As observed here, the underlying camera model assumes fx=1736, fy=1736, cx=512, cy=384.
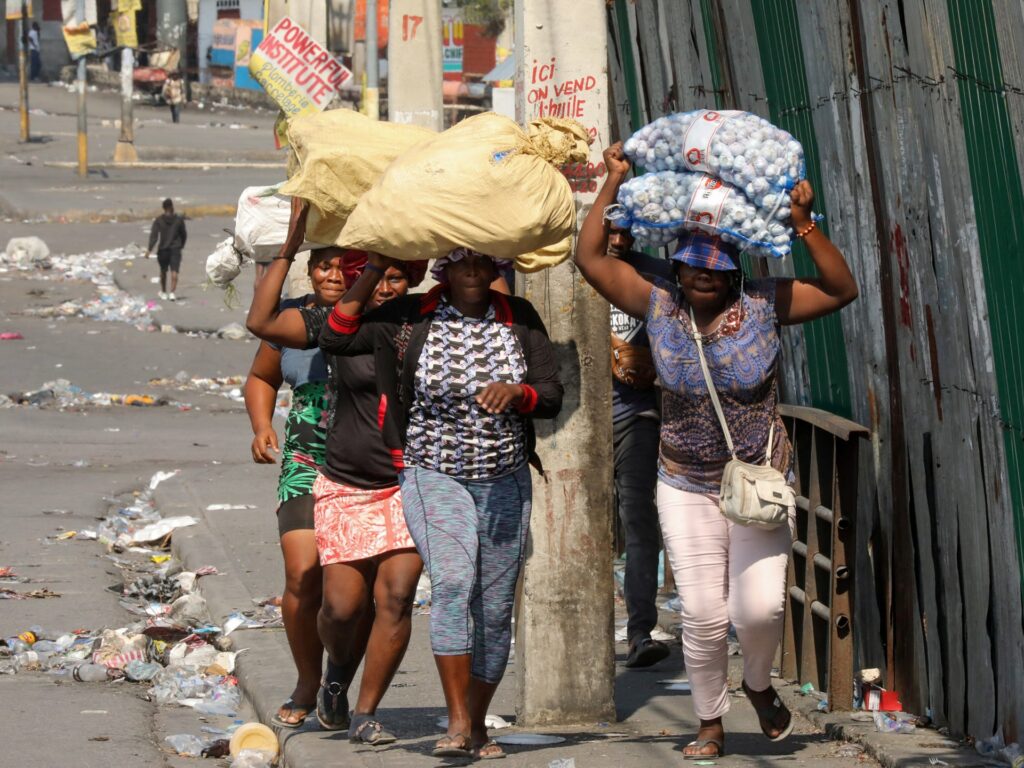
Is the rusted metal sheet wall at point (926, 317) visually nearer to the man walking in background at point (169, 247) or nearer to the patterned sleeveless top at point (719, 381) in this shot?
the patterned sleeveless top at point (719, 381)

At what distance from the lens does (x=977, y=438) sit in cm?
513

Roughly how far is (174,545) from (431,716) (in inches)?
175

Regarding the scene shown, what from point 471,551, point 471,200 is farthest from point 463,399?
point 471,200

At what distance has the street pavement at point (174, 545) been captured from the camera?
19.3 feet

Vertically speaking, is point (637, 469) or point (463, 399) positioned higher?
point (463, 399)

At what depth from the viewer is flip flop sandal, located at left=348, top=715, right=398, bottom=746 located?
18.5 ft

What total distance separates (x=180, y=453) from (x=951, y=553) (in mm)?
9994

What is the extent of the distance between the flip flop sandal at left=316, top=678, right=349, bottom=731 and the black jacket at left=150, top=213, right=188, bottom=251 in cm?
1838

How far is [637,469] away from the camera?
7293 millimetres

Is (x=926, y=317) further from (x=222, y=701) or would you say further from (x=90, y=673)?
(x=90, y=673)

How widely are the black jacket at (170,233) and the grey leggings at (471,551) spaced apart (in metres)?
18.9

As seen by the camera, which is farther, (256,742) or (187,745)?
(187,745)

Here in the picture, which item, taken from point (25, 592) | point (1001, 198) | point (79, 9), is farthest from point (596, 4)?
point (79, 9)

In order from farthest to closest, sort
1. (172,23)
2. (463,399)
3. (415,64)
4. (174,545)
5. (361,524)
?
1. (172,23)
2. (415,64)
3. (174,545)
4. (361,524)
5. (463,399)
